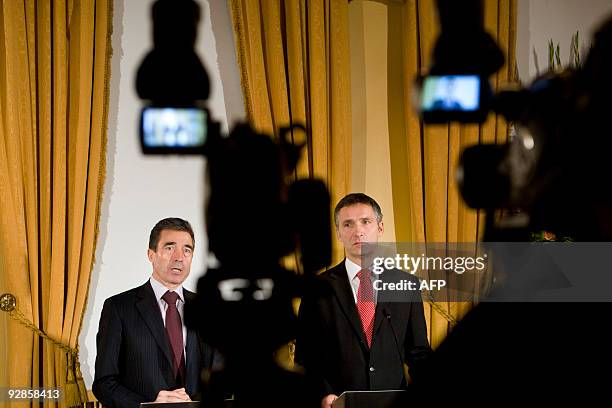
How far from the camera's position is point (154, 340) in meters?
4.04

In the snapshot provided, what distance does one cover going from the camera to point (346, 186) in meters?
5.52

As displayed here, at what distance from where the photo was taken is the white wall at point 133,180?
211 inches

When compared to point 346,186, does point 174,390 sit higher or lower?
lower

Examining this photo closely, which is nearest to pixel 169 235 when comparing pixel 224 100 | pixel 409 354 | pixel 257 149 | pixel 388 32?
pixel 409 354

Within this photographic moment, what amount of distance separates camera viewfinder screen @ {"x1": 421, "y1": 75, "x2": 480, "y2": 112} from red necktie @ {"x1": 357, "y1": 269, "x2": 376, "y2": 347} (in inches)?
136

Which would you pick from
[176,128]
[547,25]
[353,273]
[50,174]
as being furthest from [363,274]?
[176,128]

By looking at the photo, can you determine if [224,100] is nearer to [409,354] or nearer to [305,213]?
[409,354]

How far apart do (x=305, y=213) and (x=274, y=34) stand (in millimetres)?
4709

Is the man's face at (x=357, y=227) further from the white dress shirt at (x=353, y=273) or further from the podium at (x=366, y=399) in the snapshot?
the podium at (x=366, y=399)

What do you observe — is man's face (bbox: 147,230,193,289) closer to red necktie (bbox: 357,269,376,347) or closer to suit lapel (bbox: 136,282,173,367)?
suit lapel (bbox: 136,282,173,367)

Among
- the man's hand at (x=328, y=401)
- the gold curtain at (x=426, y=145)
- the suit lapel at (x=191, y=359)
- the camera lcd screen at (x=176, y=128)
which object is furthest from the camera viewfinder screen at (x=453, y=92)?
the gold curtain at (x=426, y=145)

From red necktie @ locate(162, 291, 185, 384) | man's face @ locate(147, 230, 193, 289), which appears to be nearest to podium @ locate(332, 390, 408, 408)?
red necktie @ locate(162, 291, 185, 384)

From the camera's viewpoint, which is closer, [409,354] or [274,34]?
[409,354]

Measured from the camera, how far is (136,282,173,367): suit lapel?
4055 mm
